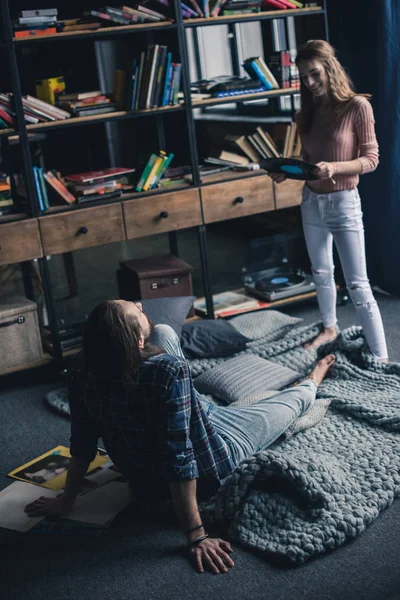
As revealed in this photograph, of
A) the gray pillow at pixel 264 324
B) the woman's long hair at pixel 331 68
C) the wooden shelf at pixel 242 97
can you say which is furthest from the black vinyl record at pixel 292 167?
the gray pillow at pixel 264 324

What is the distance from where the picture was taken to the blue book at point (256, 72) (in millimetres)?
4090

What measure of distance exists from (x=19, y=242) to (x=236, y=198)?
113 cm

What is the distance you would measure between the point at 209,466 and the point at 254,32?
3.70 m

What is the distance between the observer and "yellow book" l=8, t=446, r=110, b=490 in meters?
2.75

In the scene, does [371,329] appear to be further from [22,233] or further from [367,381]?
[22,233]

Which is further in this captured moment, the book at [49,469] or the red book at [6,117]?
the red book at [6,117]

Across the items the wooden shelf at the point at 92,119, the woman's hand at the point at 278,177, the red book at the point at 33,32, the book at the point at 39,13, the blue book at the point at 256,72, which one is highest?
the book at the point at 39,13

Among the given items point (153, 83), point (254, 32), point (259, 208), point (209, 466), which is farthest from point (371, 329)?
point (254, 32)

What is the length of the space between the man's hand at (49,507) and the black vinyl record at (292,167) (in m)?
1.63

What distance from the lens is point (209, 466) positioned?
93.3 inches

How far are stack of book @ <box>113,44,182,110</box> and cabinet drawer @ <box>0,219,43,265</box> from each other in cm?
76

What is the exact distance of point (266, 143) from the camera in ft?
13.9

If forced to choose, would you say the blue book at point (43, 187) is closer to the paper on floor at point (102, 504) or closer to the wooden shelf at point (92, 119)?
the wooden shelf at point (92, 119)

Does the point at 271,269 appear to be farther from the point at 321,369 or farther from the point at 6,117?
the point at 6,117
